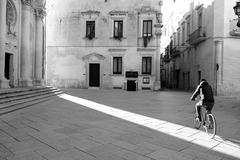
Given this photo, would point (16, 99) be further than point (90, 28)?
No

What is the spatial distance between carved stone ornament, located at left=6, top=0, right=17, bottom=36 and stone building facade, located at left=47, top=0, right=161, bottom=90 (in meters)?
10.3

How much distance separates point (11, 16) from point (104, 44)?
11358mm

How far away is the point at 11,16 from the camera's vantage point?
15125 millimetres

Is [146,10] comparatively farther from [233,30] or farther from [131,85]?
[233,30]

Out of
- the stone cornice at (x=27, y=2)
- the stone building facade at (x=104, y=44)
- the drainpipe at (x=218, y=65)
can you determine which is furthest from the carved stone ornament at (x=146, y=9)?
the stone cornice at (x=27, y=2)

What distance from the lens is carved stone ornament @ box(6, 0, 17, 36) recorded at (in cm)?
1470

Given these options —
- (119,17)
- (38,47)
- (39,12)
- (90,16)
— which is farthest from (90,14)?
(38,47)

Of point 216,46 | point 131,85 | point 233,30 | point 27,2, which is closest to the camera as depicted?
point 27,2

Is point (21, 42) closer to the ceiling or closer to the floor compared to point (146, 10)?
closer to the floor

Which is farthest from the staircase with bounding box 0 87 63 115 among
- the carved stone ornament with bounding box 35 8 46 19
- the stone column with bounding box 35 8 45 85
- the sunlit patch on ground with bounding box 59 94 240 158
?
the carved stone ornament with bounding box 35 8 46 19

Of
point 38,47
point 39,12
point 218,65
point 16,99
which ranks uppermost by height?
point 39,12

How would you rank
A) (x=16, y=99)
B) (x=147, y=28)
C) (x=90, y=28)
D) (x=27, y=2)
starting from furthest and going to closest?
(x=90, y=28), (x=147, y=28), (x=27, y=2), (x=16, y=99)

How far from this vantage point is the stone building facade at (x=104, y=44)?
79.7ft

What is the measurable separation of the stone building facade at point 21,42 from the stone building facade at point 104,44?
669cm
